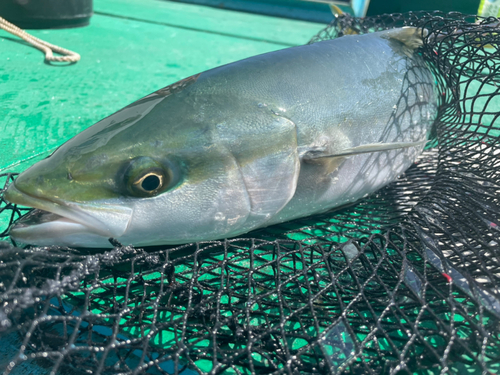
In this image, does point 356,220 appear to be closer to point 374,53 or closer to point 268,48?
point 374,53

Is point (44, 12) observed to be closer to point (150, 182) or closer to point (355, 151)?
point (150, 182)

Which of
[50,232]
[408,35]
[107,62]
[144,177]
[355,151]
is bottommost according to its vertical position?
[107,62]

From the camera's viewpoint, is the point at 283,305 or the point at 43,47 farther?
the point at 43,47

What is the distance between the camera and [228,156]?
1531mm

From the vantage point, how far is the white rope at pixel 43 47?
12.1ft

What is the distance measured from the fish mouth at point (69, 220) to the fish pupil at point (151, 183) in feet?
0.38

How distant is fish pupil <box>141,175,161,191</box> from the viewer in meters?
1.41

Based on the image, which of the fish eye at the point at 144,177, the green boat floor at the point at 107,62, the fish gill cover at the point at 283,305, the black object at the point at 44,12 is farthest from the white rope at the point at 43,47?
the fish eye at the point at 144,177

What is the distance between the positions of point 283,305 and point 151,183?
0.69 m

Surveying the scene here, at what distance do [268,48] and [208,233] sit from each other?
421 centimetres

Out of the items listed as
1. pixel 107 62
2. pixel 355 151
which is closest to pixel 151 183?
pixel 355 151

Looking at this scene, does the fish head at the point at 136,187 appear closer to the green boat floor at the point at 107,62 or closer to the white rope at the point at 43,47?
the green boat floor at the point at 107,62

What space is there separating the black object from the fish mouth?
425 centimetres

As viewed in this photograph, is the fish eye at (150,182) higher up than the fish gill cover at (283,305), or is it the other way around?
the fish eye at (150,182)
